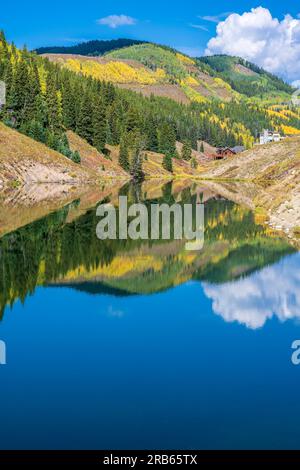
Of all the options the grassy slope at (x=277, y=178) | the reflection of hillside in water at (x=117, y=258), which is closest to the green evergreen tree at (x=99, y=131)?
Result: the grassy slope at (x=277, y=178)

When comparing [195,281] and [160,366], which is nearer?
[160,366]

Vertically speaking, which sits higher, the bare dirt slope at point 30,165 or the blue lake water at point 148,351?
the bare dirt slope at point 30,165

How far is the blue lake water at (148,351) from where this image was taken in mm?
17953

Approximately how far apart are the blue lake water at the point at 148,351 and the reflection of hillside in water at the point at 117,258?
0.21 meters

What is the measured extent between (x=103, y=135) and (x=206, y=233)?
367 feet

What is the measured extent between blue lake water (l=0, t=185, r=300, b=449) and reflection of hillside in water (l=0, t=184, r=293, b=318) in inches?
8.1

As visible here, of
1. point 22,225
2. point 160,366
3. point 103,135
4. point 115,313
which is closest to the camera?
point 160,366

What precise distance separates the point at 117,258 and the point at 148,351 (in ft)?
73.1

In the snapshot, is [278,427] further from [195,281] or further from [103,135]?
[103,135]

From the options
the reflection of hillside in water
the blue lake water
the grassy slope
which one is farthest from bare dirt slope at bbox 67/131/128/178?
the blue lake water

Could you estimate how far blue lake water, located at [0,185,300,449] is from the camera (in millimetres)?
17953

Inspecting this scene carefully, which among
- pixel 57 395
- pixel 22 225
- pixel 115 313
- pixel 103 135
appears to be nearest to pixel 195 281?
pixel 115 313

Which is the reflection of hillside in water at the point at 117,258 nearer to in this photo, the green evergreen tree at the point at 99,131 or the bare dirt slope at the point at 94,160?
the bare dirt slope at the point at 94,160

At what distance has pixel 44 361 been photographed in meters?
23.9
